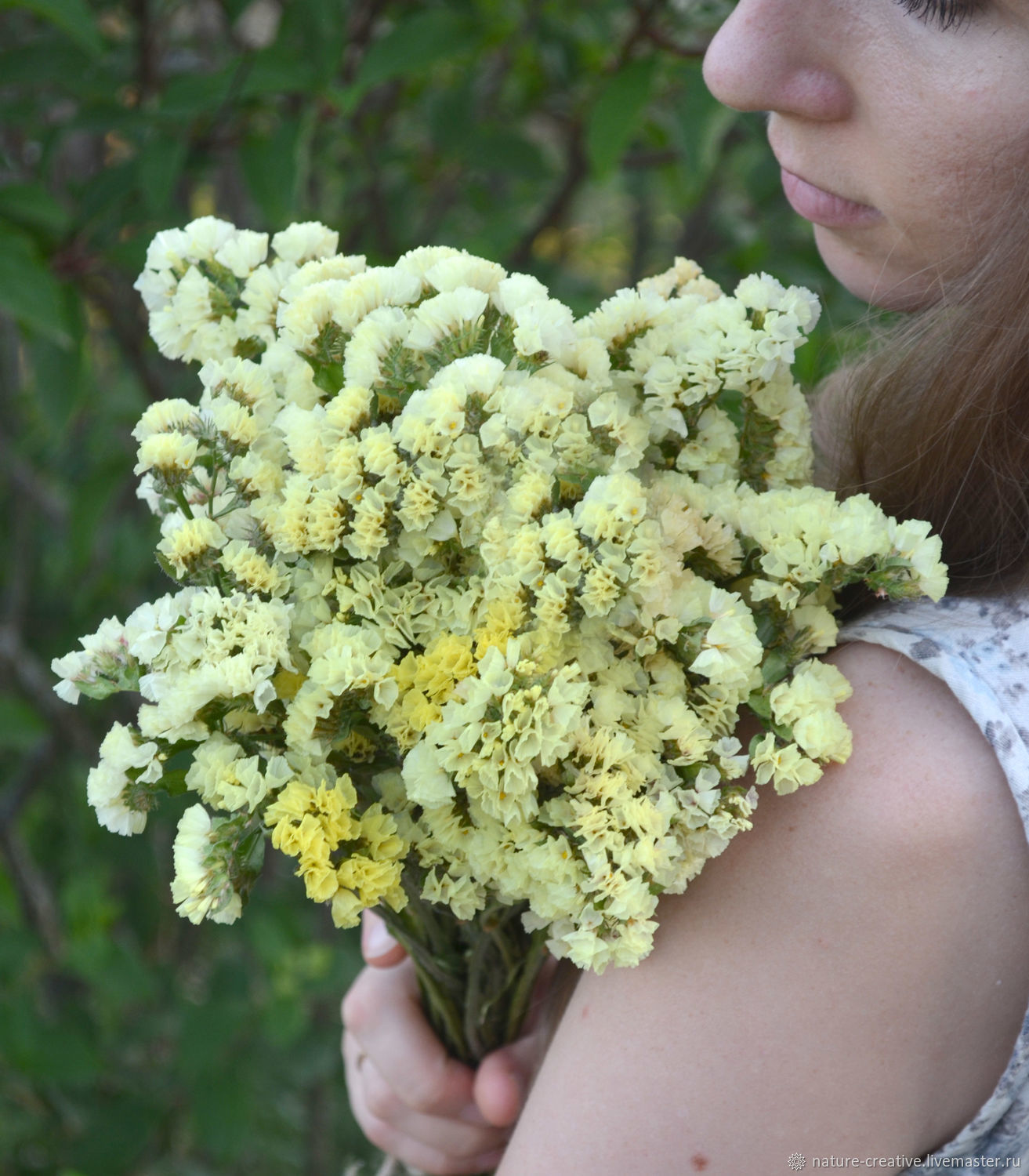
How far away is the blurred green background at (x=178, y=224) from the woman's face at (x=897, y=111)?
0.39 m

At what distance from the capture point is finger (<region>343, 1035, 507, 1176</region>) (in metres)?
0.94

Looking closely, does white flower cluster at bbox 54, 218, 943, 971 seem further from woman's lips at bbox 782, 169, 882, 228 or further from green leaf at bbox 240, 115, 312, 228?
green leaf at bbox 240, 115, 312, 228

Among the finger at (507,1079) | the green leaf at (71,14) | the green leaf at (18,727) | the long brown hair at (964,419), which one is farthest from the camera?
the green leaf at (18,727)

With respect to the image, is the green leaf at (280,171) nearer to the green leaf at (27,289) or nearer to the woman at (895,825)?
the green leaf at (27,289)

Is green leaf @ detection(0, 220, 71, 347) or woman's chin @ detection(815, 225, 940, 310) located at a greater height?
woman's chin @ detection(815, 225, 940, 310)

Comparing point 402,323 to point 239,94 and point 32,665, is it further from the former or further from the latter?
point 32,665

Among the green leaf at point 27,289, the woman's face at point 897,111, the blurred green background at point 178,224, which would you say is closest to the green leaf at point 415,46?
the blurred green background at point 178,224

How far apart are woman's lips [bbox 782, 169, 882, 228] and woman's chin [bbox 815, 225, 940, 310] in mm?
17

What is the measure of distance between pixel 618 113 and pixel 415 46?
0.25 metres

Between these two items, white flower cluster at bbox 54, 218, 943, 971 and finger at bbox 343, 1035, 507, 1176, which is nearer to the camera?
white flower cluster at bbox 54, 218, 943, 971

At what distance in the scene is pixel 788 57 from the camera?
0.71 meters

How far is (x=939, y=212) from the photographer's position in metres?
0.71

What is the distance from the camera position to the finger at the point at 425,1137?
37.0 inches

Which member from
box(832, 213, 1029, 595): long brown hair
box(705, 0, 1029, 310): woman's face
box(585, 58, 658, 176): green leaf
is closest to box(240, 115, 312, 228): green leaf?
box(585, 58, 658, 176): green leaf
